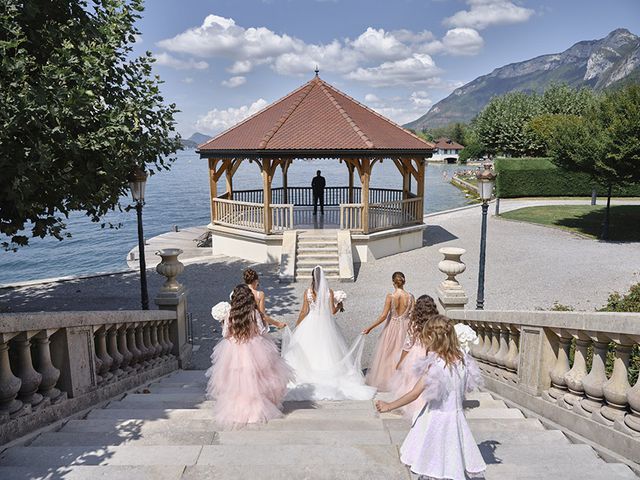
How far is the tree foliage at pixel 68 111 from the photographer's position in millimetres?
6367

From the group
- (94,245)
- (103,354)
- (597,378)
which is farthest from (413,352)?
(94,245)

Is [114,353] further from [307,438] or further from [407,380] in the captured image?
[407,380]

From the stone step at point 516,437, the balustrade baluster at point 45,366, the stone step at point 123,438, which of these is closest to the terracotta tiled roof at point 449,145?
the stone step at point 516,437

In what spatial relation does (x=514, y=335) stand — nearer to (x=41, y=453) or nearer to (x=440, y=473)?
(x=440, y=473)

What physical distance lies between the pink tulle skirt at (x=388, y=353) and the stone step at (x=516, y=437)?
8.26 feet

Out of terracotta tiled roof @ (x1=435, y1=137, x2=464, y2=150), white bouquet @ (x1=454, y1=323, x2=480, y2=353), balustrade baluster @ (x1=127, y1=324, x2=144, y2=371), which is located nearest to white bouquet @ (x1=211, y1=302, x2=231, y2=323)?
balustrade baluster @ (x1=127, y1=324, x2=144, y2=371)

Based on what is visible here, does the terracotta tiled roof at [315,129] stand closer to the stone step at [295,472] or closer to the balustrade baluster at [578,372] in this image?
the balustrade baluster at [578,372]

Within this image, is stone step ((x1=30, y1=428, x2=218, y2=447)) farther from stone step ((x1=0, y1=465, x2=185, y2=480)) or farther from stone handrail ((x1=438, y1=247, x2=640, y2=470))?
stone handrail ((x1=438, y1=247, x2=640, y2=470))

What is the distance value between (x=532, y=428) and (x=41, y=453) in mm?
4206

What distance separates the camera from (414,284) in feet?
47.2

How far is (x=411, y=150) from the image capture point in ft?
57.8

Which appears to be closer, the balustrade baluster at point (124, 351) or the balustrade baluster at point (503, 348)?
the balustrade baluster at point (503, 348)

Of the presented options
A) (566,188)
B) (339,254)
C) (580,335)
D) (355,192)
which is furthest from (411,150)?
(566,188)

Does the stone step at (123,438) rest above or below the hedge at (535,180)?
below
